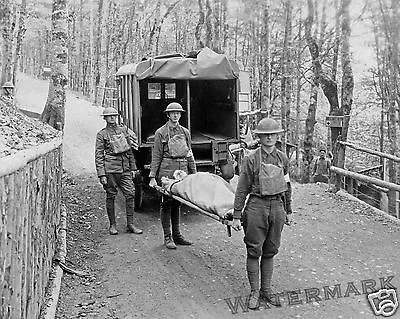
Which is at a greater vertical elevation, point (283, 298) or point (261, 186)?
point (261, 186)

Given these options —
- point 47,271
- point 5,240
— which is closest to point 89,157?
point 47,271

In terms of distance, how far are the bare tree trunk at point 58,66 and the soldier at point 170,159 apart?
4718mm

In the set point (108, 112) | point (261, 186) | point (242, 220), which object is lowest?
point (242, 220)

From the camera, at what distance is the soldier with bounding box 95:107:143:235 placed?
8758 millimetres

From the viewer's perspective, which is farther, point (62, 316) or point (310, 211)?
point (310, 211)

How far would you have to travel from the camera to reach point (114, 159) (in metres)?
8.80

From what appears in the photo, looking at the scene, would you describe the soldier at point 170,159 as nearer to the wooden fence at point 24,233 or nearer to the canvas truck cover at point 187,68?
the canvas truck cover at point 187,68

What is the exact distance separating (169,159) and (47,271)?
2817 millimetres

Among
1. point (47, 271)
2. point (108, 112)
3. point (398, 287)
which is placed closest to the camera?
point (47, 271)

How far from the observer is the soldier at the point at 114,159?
8758 millimetres

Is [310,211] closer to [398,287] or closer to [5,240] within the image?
[398,287]

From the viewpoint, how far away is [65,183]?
13.3 meters

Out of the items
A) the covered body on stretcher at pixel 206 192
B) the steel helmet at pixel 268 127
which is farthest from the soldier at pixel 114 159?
the steel helmet at pixel 268 127

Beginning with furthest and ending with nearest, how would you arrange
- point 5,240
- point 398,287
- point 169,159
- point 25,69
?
point 25,69 < point 169,159 < point 398,287 < point 5,240
